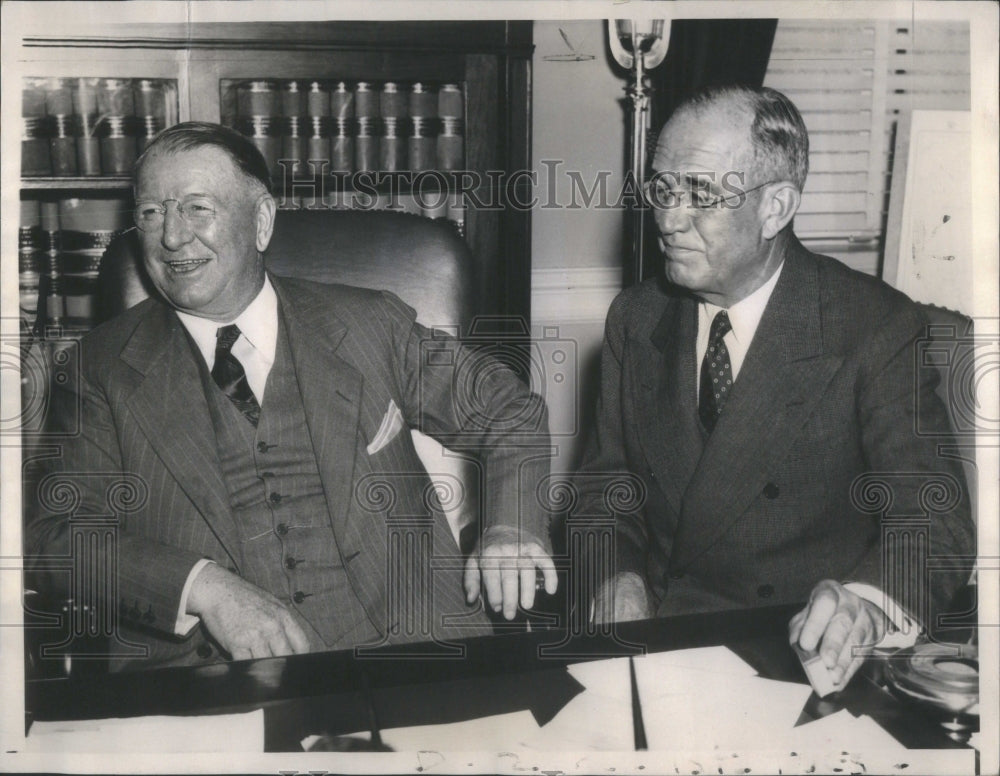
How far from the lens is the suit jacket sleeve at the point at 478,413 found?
146 cm

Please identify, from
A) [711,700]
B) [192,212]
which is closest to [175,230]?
[192,212]

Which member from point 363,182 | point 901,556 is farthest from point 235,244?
point 901,556

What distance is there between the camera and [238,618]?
1318 mm

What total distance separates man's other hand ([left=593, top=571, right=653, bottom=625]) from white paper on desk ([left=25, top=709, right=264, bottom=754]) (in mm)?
533

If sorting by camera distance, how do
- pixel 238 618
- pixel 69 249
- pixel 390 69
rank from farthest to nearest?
1. pixel 390 69
2. pixel 69 249
3. pixel 238 618

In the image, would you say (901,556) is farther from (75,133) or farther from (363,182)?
(75,133)

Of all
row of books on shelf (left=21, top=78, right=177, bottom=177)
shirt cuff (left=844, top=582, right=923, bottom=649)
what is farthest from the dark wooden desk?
row of books on shelf (left=21, top=78, right=177, bottom=177)

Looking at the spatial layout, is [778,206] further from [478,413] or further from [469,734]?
[469,734]

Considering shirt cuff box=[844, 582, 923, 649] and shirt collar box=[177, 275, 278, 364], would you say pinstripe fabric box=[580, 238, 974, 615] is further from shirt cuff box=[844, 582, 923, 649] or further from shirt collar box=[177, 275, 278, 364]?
shirt collar box=[177, 275, 278, 364]

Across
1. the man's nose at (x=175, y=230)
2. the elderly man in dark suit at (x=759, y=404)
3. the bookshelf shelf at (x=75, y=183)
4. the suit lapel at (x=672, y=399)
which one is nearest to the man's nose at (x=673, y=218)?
the elderly man in dark suit at (x=759, y=404)

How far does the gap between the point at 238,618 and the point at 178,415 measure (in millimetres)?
308

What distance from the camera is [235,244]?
140cm

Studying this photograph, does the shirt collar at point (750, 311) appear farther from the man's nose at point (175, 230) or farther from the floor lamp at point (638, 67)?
the man's nose at point (175, 230)

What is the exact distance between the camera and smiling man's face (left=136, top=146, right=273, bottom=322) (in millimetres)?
1367
